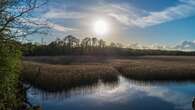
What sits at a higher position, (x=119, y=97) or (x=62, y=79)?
(x=62, y=79)

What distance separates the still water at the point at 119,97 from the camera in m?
19.0

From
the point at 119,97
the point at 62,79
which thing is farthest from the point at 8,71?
the point at 62,79

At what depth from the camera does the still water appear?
1896 cm

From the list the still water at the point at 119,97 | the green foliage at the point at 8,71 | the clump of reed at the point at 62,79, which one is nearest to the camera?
the green foliage at the point at 8,71

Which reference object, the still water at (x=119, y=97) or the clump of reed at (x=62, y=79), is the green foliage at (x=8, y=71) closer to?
the still water at (x=119, y=97)

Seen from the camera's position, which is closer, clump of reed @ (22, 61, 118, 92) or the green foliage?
the green foliage

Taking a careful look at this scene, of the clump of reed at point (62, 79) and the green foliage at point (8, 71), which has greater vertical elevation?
the green foliage at point (8, 71)

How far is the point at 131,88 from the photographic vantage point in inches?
1055

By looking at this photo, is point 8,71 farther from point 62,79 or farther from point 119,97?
point 62,79

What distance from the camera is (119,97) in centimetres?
2233

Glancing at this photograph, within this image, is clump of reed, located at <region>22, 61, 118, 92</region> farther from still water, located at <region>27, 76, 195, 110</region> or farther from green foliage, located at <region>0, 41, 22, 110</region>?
green foliage, located at <region>0, 41, 22, 110</region>

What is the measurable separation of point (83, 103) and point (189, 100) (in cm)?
841

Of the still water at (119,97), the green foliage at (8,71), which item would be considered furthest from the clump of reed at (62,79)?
the green foliage at (8,71)

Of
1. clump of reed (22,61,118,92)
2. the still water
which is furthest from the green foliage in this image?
clump of reed (22,61,118,92)
